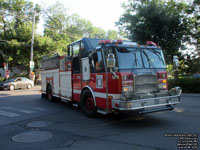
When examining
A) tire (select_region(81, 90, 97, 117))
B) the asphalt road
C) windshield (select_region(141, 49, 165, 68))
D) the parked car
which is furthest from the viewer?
the parked car

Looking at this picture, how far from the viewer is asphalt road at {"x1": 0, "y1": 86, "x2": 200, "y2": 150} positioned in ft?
15.2

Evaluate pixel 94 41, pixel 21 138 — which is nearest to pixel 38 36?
pixel 94 41

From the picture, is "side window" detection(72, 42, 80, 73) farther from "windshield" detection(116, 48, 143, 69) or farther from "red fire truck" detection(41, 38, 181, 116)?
"windshield" detection(116, 48, 143, 69)

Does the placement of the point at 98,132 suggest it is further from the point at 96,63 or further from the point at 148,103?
the point at 96,63

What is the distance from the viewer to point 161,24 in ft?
55.3

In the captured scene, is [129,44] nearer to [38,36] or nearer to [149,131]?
[149,131]

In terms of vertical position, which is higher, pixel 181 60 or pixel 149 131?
pixel 181 60

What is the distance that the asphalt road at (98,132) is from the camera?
183 inches

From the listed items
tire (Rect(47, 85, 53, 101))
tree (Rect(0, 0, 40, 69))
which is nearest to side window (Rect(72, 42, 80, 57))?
tire (Rect(47, 85, 53, 101))

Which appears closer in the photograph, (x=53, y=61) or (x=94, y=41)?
(x=94, y=41)

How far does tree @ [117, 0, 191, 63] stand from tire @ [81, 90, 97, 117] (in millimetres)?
10551

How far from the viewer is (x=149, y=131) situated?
18.6 feet

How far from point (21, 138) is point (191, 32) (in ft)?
55.6

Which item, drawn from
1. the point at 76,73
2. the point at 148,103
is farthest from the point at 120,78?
the point at 76,73
